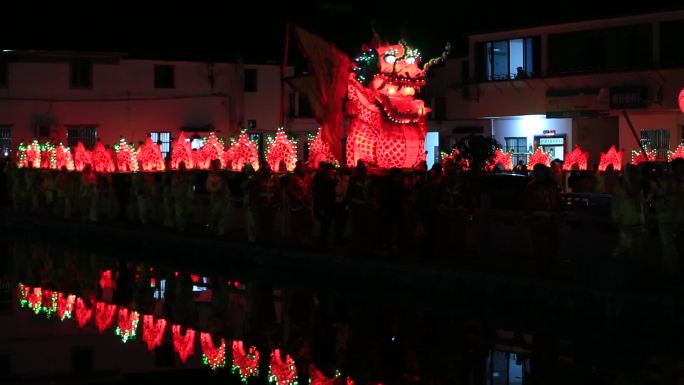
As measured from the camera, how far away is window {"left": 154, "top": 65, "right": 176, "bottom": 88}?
51.1 metres

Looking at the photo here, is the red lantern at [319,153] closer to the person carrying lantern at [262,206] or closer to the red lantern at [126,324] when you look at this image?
the person carrying lantern at [262,206]

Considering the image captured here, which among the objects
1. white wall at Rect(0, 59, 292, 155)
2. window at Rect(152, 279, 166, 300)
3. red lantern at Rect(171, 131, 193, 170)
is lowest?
window at Rect(152, 279, 166, 300)

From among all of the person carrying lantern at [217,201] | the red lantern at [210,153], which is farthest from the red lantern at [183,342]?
the red lantern at [210,153]

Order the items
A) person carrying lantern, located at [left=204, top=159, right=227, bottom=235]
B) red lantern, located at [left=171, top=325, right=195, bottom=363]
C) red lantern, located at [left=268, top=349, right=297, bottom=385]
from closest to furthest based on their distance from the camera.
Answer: red lantern, located at [left=268, top=349, right=297, bottom=385] → red lantern, located at [left=171, top=325, right=195, bottom=363] → person carrying lantern, located at [left=204, top=159, right=227, bottom=235]

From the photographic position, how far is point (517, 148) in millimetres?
43781

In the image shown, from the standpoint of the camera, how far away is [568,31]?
40.8 metres

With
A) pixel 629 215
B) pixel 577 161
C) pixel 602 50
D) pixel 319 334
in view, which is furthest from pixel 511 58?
pixel 319 334

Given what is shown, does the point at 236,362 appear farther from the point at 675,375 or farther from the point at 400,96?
the point at 400,96

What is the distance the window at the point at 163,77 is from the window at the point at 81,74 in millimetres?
2816

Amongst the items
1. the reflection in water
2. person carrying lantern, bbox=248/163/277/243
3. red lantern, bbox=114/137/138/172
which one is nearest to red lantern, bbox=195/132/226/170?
red lantern, bbox=114/137/138/172

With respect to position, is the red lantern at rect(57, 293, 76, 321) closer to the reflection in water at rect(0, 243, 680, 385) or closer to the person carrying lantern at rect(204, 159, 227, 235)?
the reflection in water at rect(0, 243, 680, 385)

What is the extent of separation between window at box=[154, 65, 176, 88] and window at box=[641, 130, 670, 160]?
2187 centimetres

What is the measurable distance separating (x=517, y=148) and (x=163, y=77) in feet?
54.6

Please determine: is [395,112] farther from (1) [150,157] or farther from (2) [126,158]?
(2) [126,158]
